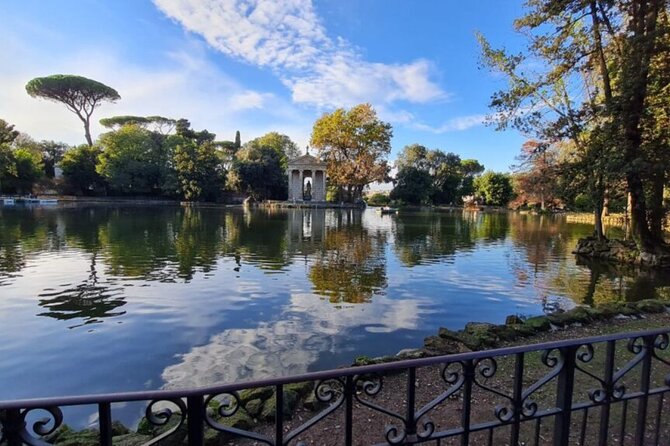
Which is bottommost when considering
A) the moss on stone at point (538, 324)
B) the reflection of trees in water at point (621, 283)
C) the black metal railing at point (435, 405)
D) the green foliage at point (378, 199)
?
the reflection of trees in water at point (621, 283)

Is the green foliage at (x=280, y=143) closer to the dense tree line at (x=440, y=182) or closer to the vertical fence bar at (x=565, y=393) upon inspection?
the dense tree line at (x=440, y=182)

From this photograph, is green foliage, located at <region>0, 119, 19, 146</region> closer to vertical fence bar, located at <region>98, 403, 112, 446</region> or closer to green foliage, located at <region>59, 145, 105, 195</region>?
green foliage, located at <region>59, 145, 105, 195</region>

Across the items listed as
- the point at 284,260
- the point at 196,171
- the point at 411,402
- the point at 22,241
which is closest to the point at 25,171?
the point at 196,171

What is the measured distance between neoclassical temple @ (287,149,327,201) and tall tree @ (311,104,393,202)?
170cm

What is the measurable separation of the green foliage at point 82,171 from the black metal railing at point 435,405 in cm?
5972

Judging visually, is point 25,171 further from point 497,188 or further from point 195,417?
point 497,188

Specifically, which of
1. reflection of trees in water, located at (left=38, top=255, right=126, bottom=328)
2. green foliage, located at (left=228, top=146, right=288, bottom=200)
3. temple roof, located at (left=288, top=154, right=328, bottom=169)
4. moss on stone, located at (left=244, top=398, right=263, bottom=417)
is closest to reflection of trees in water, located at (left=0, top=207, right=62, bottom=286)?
reflection of trees in water, located at (left=38, top=255, right=126, bottom=328)

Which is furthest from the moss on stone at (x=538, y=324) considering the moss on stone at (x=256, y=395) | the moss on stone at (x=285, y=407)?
the moss on stone at (x=256, y=395)

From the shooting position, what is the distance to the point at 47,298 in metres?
9.02

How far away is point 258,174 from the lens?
192 feet

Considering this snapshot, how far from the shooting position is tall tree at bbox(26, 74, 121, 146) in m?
59.2

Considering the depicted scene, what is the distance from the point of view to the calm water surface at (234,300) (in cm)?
602

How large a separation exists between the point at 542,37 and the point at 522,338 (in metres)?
13.8

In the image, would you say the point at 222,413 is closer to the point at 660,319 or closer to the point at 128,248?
the point at 660,319
